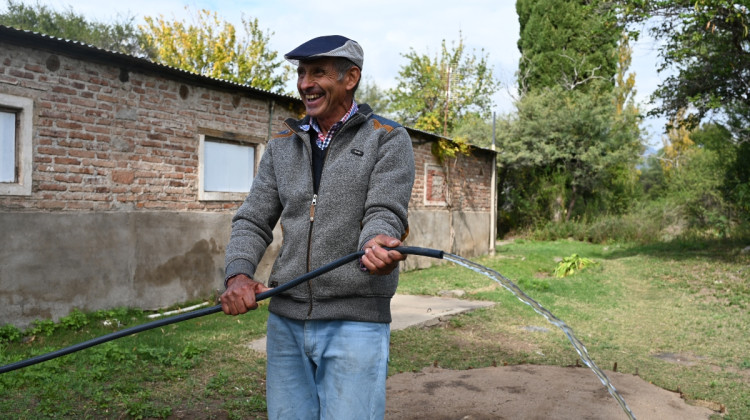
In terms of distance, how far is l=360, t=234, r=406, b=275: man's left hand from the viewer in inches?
80.0

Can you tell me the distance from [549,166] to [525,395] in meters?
21.3

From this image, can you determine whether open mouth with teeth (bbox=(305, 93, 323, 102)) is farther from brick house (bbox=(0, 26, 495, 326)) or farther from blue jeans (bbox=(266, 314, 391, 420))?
brick house (bbox=(0, 26, 495, 326))

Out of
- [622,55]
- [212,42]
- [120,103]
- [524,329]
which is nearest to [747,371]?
[524,329]

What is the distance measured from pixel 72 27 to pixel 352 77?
91.7 feet

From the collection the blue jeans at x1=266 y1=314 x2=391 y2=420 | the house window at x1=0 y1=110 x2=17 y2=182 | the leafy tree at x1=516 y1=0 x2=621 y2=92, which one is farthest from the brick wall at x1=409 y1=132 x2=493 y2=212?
the blue jeans at x1=266 y1=314 x2=391 y2=420

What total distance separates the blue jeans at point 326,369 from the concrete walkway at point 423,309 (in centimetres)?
436

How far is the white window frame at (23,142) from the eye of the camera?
7.13 meters

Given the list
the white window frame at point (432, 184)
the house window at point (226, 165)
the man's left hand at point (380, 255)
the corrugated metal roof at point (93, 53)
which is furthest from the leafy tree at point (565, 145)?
the man's left hand at point (380, 255)

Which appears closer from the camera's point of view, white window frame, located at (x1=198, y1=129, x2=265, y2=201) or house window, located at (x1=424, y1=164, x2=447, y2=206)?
white window frame, located at (x1=198, y1=129, x2=265, y2=201)

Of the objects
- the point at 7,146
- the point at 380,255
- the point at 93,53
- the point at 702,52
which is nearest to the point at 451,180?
the point at 702,52

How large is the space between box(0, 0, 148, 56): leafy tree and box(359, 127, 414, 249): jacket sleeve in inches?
978

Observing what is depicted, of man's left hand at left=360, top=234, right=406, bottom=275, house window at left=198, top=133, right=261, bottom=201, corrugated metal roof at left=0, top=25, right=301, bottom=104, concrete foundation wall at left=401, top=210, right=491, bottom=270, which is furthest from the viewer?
concrete foundation wall at left=401, top=210, right=491, bottom=270

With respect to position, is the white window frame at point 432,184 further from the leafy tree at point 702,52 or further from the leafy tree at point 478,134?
the leafy tree at point 478,134

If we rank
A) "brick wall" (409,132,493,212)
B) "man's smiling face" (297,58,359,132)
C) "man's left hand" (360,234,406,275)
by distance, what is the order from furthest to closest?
"brick wall" (409,132,493,212) → "man's smiling face" (297,58,359,132) → "man's left hand" (360,234,406,275)
